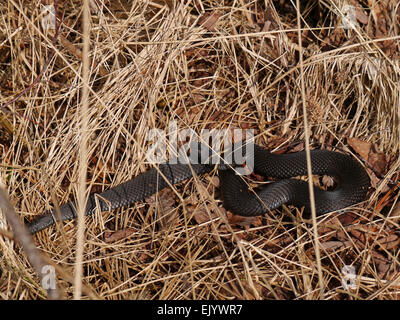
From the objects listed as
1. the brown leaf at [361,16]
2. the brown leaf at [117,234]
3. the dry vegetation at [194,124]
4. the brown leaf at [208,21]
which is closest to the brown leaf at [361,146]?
the dry vegetation at [194,124]

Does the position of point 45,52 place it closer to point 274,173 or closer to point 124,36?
point 124,36

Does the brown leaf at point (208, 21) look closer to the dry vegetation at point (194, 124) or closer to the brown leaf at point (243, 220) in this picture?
the dry vegetation at point (194, 124)

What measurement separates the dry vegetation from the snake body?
0.08 m

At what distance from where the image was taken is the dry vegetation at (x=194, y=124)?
2.77 metres

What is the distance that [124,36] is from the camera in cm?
335

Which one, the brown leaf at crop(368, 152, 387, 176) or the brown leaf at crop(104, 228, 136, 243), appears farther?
the brown leaf at crop(368, 152, 387, 176)

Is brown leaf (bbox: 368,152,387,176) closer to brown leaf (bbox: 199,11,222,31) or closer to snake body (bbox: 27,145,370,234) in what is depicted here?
snake body (bbox: 27,145,370,234)

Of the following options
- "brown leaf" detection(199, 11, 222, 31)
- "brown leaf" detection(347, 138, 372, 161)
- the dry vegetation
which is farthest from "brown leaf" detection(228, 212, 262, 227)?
"brown leaf" detection(199, 11, 222, 31)

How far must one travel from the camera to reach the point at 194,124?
3480mm

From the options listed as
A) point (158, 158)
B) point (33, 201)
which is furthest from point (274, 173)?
point (33, 201)

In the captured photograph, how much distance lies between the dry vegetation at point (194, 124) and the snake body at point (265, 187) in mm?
81

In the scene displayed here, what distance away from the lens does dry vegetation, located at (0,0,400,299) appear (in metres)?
2.77
